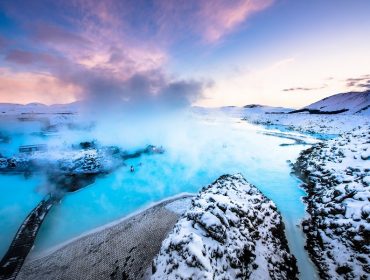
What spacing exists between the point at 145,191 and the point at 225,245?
9285mm

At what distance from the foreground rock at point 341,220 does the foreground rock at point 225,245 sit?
1.27 meters

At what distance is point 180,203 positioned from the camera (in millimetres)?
12641

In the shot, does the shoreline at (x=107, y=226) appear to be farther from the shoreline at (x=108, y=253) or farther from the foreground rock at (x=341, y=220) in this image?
the foreground rock at (x=341, y=220)

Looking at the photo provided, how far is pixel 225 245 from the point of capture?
7.08 metres

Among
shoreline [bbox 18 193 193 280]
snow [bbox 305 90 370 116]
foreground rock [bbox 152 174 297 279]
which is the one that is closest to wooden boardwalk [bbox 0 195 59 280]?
shoreline [bbox 18 193 193 280]

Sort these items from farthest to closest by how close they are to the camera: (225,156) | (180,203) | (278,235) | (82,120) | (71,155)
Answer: (82,120), (225,156), (71,155), (180,203), (278,235)

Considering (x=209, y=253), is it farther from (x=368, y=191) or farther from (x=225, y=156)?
(x=225, y=156)

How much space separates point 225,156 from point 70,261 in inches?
793

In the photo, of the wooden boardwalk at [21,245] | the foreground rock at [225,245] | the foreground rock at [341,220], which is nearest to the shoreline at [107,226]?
the wooden boardwalk at [21,245]

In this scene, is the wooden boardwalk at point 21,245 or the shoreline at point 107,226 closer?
the wooden boardwalk at point 21,245

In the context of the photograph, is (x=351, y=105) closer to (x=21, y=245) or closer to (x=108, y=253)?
(x=108, y=253)

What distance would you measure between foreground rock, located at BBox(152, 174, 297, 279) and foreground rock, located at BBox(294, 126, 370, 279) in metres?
1.27

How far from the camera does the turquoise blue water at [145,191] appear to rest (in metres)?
10.7

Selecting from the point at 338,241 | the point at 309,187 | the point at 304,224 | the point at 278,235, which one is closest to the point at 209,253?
the point at 278,235
